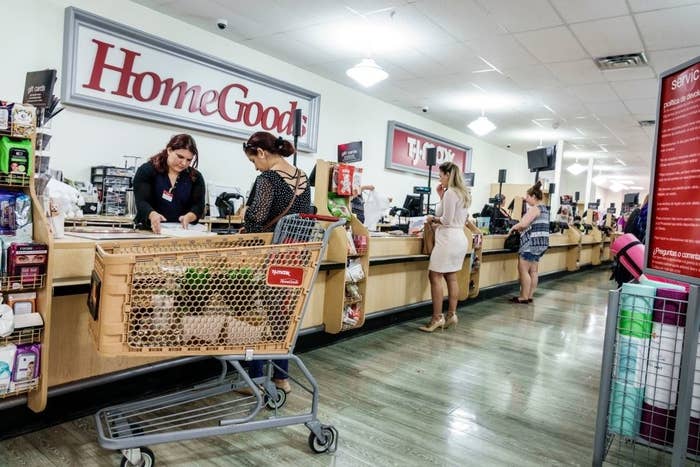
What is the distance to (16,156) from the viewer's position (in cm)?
192

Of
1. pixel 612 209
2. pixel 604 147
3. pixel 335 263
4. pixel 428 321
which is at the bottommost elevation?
pixel 428 321

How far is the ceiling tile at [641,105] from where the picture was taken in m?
8.09

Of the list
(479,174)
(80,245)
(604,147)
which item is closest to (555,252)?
(479,174)

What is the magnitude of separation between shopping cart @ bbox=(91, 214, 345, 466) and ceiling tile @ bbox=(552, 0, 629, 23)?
3950 millimetres

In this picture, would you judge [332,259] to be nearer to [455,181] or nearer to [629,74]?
[455,181]

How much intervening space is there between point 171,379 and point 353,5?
13.5 ft

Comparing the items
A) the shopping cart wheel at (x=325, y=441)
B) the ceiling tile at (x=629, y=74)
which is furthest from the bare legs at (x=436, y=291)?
the ceiling tile at (x=629, y=74)

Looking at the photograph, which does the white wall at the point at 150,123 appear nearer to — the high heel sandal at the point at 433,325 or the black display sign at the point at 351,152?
the black display sign at the point at 351,152

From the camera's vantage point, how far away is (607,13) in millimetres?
4852

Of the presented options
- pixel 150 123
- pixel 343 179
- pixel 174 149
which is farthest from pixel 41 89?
pixel 150 123

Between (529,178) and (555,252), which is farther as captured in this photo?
(529,178)

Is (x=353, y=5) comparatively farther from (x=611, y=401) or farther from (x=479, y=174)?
(x=479, y=174)

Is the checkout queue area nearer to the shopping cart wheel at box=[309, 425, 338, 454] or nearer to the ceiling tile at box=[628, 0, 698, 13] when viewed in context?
the shopping cart wheel at box=[309, 425, 338, 454]

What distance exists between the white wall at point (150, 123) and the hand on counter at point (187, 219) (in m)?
2.47
